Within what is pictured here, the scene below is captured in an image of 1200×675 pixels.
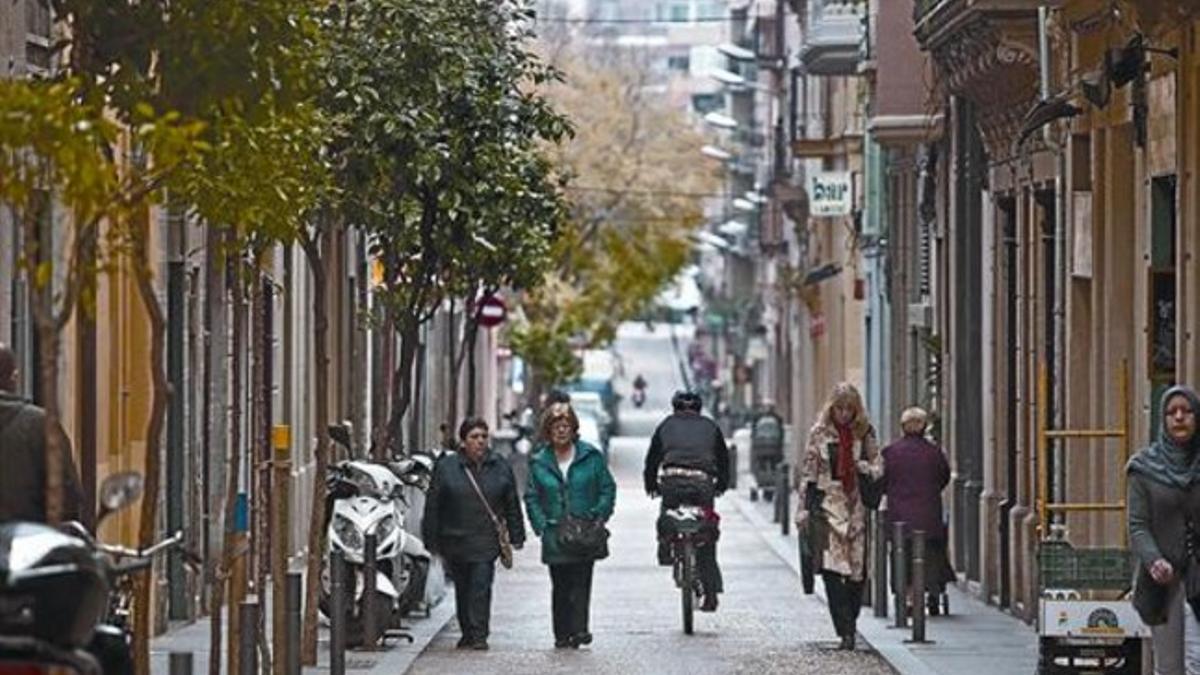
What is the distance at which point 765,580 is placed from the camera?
38.7 meters

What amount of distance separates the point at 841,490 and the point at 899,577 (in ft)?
3.02

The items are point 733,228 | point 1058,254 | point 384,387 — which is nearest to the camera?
point 1058,254

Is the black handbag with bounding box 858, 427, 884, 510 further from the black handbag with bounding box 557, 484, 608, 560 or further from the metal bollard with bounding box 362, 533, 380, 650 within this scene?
the metal bollard with bounding box 362, 533, 380, 650

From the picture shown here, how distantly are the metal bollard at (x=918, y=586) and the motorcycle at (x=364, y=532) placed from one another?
3.73 m

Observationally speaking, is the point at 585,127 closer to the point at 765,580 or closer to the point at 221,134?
the point at 765,580

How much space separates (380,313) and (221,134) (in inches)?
817

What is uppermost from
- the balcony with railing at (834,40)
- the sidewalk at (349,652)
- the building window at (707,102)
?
the building window at (707,102)

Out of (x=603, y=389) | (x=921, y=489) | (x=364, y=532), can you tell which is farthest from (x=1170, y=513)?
(x=603, y=389)

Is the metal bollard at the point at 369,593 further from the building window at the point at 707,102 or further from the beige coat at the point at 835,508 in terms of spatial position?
the building window at the point at 707,102

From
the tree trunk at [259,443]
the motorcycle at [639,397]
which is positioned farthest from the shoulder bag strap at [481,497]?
the motorcycle at [639,397]

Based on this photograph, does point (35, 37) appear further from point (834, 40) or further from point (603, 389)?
point (603, 389)

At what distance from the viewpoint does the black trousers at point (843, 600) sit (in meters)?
26.8

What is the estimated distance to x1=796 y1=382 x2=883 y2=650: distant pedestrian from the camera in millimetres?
26875

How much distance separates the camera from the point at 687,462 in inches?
1121
